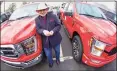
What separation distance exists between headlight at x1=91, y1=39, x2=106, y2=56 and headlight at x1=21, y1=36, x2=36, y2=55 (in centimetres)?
127

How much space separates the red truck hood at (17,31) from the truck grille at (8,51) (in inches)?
4.1

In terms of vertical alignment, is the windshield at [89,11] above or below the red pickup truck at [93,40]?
above

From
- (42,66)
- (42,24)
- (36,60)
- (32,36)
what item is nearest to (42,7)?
(42,24)

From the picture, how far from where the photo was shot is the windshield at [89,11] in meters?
4.91

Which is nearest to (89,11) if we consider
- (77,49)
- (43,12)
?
Result: (77,49)

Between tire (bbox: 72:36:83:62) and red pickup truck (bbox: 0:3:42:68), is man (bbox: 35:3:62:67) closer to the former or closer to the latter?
red pickup truck (bbox: 0:3:42:68)

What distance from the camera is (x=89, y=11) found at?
16.6ft

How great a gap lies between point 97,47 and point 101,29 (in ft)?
1.62

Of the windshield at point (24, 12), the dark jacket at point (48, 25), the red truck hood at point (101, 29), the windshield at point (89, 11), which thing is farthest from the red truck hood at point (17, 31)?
the windshield at point (89, 11)

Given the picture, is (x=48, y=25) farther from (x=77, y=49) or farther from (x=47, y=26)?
(x=77, y=49)

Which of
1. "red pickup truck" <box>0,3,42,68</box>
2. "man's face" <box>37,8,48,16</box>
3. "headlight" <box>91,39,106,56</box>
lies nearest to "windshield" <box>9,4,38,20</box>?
"red pickup truck" <box>0,3,42,68</box>

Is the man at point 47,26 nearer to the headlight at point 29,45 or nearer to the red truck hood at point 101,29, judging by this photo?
the headlight at point 29,45

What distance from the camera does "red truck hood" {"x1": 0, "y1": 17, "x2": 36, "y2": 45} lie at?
380 cm

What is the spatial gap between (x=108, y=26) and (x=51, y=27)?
1385 mm
